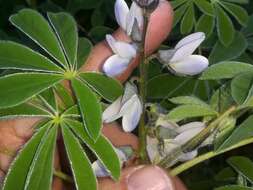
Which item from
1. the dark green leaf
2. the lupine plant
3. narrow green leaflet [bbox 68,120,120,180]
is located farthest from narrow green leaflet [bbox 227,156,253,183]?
narrow green leaflet [bbox 68,120,120,180]

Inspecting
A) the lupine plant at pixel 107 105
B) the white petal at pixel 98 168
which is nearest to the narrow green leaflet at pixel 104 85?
the lupine plant at pixel 107 105

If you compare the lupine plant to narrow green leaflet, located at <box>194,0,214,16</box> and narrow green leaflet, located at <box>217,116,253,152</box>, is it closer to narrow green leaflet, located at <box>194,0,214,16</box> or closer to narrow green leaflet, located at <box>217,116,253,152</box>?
narrow green leaflet, located at <box>217,116,253,152</box>

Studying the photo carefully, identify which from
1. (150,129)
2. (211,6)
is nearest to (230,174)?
(211,6)

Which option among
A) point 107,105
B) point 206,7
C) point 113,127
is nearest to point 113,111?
point 107,105

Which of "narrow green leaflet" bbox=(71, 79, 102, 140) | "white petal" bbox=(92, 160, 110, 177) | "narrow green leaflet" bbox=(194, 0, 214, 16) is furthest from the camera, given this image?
"narrow green leaflet" bbox=(194, 0, 214, 16)

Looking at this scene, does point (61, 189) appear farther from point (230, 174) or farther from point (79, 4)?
point (79, 4)
